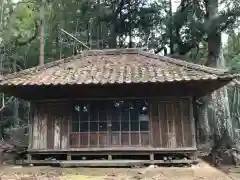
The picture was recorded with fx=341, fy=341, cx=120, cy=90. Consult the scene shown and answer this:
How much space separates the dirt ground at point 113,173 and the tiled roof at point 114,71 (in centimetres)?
264

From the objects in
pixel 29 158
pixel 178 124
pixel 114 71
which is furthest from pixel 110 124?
pixel 29 158

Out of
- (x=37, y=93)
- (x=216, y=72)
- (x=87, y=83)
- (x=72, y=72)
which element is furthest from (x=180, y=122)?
(x=37, y=93)

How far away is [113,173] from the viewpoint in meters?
9.75

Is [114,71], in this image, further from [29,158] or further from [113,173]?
[29,158]

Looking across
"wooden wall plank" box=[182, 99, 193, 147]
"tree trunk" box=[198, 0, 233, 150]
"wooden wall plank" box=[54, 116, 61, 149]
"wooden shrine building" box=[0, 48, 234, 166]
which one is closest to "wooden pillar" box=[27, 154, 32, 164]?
"wooden shrine building" box=[0, 48, 234, 166]

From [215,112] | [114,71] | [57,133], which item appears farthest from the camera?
[215,112]

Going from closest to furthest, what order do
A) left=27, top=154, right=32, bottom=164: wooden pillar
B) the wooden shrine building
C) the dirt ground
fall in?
the dirt ground → the wooden shrine building → left=27, top=154, right=32, bottom=164: wooden pillar

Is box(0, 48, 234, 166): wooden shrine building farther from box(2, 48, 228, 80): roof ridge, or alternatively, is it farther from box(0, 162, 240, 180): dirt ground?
box(0, 162, 240, 180): dirt ground

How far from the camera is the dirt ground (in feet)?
30.0

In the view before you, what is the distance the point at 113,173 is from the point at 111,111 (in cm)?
234

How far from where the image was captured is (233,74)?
9.66 m

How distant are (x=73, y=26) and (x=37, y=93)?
40.8ft

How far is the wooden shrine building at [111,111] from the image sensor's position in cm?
1086

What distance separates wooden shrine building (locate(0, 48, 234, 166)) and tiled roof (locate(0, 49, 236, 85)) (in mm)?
33
